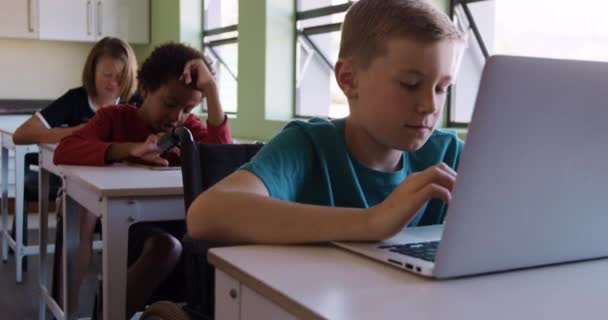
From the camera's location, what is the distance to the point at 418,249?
2.67ft

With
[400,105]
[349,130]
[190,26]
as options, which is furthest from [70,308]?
[190,26]

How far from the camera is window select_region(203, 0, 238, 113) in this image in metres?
4.56

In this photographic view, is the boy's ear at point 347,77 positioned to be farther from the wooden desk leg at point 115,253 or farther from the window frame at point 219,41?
the window frame at point 219,41

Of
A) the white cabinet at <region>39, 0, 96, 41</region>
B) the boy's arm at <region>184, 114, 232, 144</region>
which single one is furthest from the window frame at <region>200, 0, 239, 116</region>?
the boy's arm at <region>184, 114, 232, 144</region>

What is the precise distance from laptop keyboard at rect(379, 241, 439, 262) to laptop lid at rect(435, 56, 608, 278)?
3.2 inches

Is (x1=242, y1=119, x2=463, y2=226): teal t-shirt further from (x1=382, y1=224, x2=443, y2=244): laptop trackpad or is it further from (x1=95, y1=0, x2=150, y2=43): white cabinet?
(x1=95, y1=0, x2=150, y2=43): white cabinet

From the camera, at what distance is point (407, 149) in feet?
3.44

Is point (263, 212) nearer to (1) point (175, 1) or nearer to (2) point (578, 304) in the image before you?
(2) point (578, 304)

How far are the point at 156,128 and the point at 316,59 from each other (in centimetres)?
183

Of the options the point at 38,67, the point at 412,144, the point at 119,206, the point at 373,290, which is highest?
the point at 38,67

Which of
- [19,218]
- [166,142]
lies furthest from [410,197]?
[19,218]

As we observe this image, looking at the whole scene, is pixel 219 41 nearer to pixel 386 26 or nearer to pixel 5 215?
pixel 5 215

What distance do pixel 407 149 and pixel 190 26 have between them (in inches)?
167

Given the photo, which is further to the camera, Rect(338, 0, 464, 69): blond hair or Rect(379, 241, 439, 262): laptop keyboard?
Rect(338, 0, 464, 69): blond hair
